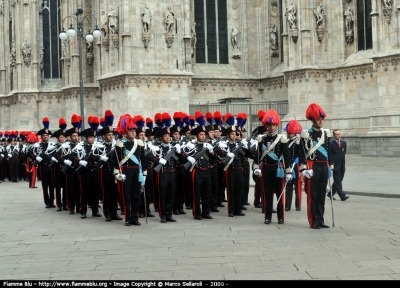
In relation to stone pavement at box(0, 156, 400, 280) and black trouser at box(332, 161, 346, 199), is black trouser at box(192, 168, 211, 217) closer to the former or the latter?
stone pavement at box(0, 156, 400, 280)

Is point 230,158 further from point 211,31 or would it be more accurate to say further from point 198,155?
point 211,31

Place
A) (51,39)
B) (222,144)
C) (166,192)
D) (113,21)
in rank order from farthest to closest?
(51,39) → (113,21) → (222,144) → (166,192)

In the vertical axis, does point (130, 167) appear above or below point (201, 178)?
above

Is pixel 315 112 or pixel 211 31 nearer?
pixel 315 112

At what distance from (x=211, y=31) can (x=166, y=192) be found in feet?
83.0

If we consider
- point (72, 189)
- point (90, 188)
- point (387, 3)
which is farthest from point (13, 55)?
point (90, 188)

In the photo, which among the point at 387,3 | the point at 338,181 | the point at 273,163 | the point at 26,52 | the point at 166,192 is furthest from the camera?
the point at 26,52

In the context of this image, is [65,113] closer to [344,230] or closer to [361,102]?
[361,102]

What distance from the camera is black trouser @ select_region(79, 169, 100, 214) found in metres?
14.6

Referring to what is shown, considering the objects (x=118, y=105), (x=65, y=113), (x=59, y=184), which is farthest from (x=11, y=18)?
(x=59, y=184)

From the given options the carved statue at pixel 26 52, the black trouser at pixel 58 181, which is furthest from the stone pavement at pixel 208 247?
the carved statue at pixel 26 52

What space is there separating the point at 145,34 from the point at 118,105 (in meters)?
3.74

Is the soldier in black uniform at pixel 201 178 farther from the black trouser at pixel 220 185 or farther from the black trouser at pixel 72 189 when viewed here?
the black trouser at pixel 72 189

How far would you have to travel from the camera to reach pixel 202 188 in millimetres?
13695
